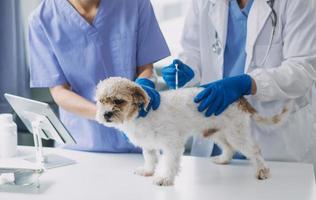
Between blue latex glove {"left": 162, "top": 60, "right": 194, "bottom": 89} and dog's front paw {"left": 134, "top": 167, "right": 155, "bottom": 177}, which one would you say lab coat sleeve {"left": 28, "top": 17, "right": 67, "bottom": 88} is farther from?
dog's front paw {"left": 134, "top": 167, "right": 155, "bottom": 177}

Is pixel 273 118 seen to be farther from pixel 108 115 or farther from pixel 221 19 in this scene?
pixel 108 115

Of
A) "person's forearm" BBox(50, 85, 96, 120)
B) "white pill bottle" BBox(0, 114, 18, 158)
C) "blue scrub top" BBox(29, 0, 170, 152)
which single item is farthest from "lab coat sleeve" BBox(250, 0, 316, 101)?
"white pill bottle" BBox(0, 114, 18, 158)

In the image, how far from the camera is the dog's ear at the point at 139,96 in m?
1.29

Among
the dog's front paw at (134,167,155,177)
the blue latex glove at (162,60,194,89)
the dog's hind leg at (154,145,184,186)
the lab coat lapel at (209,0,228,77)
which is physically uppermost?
the lab coat lapel at (209,0,228,77)

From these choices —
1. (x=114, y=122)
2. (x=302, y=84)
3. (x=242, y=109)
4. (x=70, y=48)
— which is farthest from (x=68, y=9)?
(x=302, y=84)

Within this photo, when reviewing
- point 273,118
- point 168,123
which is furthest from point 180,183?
point 273,118

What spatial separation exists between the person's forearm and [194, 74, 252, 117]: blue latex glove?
1.45ft

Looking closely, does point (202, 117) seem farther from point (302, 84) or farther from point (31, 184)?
point (31, 184)

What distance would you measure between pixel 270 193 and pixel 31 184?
74cm

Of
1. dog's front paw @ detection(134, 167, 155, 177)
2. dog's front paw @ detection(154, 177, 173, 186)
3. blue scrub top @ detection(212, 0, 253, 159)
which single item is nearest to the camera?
dog's front paw @ detection(154, 177, 173, 186)

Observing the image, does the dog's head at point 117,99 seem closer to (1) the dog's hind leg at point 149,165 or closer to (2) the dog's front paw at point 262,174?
(1) the dog's hind leg at point 149,165

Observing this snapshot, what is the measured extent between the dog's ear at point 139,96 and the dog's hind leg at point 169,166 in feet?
0.63

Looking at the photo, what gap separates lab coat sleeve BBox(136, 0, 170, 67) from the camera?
181 centimetres

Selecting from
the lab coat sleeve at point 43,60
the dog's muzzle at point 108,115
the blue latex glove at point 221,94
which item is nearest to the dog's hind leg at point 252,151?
the blue latex glove at point 221,94
